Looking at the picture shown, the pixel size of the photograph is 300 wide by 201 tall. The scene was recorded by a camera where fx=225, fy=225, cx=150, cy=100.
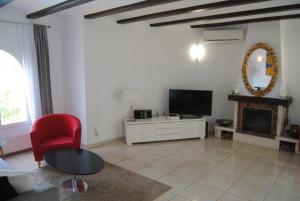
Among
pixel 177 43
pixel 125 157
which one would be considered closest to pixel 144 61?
pixel 177 43

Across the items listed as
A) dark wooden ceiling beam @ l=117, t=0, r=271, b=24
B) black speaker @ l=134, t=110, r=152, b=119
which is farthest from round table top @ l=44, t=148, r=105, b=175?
dark wooden ceiling beam @ l=117, t=0, r=271, b=24

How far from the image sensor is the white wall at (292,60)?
460cm

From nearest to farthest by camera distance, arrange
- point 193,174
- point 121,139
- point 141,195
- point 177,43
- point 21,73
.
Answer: point 141,195
point 193,174
point 21,73
point 121,139
point 177,43

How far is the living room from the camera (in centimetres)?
327

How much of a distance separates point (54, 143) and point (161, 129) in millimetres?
2236

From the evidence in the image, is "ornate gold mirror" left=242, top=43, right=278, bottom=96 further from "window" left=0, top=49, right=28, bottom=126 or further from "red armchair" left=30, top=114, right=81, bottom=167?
"window" left=0, top=49, right=28, bottom=126

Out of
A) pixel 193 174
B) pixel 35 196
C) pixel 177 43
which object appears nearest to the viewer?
pixel 35 196

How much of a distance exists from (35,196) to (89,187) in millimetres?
1172

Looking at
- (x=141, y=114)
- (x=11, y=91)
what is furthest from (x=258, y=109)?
(x=11, y=91)

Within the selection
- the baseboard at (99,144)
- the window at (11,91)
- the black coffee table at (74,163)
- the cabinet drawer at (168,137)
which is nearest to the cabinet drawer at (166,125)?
the cabinet drawer at (168,137)

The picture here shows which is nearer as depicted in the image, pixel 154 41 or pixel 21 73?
pixel 21 73

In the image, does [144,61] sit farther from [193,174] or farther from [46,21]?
[193,174]

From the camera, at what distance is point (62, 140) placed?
3693 mm

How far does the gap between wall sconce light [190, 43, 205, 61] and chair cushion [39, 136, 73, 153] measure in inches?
139
